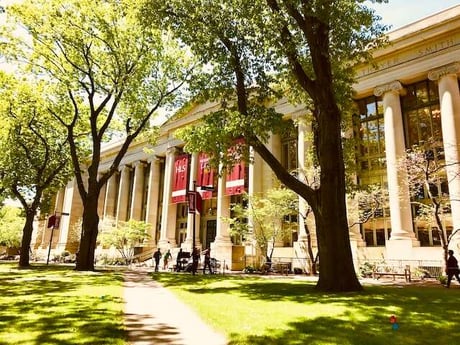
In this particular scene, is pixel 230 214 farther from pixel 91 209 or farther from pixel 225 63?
pixel 225 63

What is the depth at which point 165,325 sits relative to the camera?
678 centimetres

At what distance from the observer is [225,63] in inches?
589

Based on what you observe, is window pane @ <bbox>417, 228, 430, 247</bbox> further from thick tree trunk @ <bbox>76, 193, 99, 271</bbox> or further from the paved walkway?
thick tree trunk @ <bbox>76, 193, 99, 271</bbox>

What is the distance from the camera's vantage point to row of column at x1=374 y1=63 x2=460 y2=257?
21156 millimetres

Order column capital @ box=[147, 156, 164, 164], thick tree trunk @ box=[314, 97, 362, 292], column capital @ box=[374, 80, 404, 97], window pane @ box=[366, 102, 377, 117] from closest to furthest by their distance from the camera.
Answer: thick tree trunk @ box=[314, 97, 362, 292] < column capital @ box=[374, 80, 404, 97] < window pane @ box=[366, 102, 377, 117] < column capital @ box=[147, 156, 164, 164]

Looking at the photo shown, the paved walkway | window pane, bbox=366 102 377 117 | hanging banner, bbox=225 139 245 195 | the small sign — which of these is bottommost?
the paved walkway

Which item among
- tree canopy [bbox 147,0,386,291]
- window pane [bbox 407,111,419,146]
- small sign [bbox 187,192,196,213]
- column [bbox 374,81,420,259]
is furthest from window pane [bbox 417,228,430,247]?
small sign [bbox 187,192,196,213]

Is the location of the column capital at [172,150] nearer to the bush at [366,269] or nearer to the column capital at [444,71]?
the bush at [366,269]

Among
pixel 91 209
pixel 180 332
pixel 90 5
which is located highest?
pixel 90 5

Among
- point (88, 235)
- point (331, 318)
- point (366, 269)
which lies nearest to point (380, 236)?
point (366, 269)

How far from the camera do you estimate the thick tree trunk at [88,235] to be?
2173 cm

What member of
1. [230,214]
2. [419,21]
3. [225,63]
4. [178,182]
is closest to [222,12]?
[225,63]

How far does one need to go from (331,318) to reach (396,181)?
61.8 feet

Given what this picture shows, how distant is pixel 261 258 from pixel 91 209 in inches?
537
